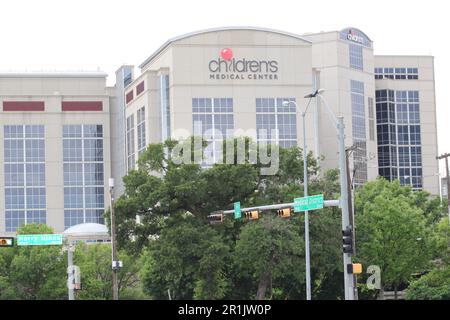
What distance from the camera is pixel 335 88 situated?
5246 inches

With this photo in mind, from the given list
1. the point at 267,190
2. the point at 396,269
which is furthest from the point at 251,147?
the point at 396,269

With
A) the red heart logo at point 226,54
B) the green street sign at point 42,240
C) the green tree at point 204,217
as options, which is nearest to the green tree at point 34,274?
the green tree at point 204,217

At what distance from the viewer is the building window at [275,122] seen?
12550 cm

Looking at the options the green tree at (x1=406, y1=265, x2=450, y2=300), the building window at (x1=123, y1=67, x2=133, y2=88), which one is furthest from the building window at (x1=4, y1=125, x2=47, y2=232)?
the green tree at (x1=406, y1=265, x2=450, y2=300)

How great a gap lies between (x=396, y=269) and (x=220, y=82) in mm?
57877

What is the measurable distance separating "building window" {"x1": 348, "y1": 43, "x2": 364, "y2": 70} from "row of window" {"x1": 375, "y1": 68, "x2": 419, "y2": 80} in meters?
8.62

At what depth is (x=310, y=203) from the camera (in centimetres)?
4344

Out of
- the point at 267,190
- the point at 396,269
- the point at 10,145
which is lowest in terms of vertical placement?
the point at 396,269

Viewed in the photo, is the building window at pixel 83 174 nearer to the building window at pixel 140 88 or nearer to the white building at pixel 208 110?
the white building at pixel 208 110

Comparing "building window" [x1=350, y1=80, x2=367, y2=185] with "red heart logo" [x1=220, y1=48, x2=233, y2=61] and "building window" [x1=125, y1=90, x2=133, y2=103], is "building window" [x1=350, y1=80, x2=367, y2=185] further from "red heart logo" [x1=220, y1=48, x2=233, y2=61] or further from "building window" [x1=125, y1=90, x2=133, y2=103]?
"building window" [x1=125, y1=90, x2=133, y2=103]

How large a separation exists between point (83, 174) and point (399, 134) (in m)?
44.9

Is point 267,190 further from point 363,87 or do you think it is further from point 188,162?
point 363,87

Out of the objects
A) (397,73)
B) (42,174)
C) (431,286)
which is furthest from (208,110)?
(431,286)

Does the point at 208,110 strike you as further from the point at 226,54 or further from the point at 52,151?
the point at 52,151
